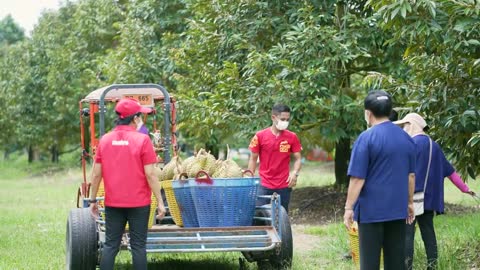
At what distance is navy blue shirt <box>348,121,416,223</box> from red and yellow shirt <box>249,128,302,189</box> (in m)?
3.82

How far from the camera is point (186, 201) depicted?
353 inches

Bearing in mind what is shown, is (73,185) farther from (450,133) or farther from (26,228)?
(450,133)

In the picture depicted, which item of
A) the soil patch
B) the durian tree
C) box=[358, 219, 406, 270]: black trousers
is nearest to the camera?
box=[358, 219, 406, 270]: black trousers

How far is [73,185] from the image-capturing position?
101 ft

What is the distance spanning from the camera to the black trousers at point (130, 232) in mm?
7582

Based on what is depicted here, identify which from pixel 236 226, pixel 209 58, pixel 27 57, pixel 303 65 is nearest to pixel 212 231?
pixel 236 226

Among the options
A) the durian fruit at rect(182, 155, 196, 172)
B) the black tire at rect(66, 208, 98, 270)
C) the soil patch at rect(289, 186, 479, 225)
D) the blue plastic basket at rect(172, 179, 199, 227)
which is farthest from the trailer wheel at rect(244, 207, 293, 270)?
the soil patch at rect(289, 186, 479, 225)

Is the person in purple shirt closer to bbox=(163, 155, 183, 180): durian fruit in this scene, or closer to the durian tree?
bbox=(163, 155, 183, 180): durian fruit

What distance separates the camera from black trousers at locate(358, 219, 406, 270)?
21.8ft

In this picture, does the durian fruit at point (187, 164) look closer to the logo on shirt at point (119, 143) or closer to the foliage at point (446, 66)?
the logo on shirt at point (119, 143)

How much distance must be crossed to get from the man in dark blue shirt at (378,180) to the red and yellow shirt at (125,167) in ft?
6.52

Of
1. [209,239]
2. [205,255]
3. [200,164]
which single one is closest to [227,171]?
[200,164]

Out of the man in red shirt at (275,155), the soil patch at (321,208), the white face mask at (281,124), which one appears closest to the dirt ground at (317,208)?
the soil patch at (321,208)

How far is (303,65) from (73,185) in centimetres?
1872
